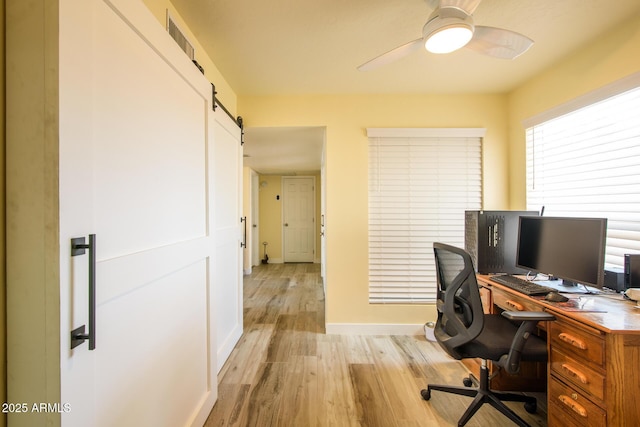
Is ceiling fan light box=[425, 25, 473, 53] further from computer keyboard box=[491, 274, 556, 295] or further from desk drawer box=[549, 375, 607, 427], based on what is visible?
desk drawer box=[549, 375, 607, 427]

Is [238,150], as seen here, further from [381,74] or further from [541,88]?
[541,88]

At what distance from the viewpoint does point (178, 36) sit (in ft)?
4.75

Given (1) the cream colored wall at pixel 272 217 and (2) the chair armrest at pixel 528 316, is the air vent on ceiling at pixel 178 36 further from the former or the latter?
(1) the cream colored wall at pixel 272 217

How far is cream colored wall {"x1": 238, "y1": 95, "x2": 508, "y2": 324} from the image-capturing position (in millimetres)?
2566

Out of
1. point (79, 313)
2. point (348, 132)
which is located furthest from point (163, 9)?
point (348, 132)

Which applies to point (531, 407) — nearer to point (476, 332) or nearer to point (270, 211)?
point (476, 332)

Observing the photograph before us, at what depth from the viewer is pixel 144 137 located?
99 cm

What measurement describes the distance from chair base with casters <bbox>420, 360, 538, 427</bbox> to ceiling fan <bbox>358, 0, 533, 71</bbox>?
1.85 meters

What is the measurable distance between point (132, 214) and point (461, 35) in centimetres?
170

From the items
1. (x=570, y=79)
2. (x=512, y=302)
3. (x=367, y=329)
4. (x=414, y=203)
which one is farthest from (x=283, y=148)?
(x=512, y=302)

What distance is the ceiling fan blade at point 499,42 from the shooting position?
1.29 meters

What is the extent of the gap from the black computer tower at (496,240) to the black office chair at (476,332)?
1.48 feet

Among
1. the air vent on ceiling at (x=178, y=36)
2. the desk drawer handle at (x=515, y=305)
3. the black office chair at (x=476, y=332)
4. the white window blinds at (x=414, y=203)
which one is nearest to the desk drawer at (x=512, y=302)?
the desk drawer handle at (x=515, y=305)

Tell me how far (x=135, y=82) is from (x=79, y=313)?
2.65ft
